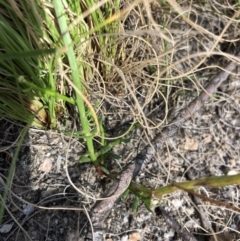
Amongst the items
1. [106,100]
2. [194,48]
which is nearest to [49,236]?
[106,100]

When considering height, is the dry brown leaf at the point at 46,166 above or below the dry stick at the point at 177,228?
above

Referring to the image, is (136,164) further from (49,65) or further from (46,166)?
(49,65)

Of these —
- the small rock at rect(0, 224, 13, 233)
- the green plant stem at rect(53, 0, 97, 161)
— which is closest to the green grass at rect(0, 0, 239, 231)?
the green plant stem at rect(53, 0, 97, 161)

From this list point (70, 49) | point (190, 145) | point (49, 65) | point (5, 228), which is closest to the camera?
point (70, 49)

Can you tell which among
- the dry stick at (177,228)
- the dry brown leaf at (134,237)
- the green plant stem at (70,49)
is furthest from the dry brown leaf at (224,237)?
the green plant stem at (70,49)

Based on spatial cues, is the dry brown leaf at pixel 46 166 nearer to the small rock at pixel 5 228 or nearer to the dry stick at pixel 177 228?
the small rock at pixel 5 228

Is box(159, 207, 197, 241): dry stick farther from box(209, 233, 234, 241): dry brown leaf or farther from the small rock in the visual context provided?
the small rock

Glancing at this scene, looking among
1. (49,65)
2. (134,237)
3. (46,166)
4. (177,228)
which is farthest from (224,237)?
(49,65)

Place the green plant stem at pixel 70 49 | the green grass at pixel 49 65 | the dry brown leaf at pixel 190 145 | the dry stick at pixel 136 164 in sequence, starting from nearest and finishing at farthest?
the green plant stem at pixel 70 49
the green grass at pixel 49 65
the dry stick at pixel 136 164
the dry brown leaf at pixel 190 145

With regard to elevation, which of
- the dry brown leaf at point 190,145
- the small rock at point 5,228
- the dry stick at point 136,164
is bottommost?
the dry brown leaf at point 190,145
